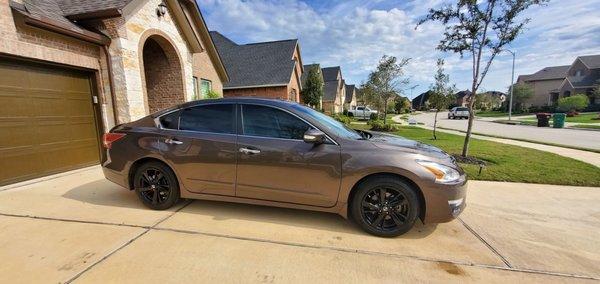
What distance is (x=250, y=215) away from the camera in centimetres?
388

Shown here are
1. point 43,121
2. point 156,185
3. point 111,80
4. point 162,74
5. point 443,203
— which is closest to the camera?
point 443,203

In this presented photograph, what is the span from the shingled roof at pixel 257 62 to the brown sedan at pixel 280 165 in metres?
19.1

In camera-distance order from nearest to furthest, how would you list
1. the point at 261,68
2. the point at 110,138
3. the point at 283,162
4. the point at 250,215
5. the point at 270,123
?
1. the point at 283,162
2. the point at 270,123
3. the point at 250,215
4. the point at 110,138
5. the point at 261,68

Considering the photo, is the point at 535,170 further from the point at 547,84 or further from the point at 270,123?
the point at 547,84

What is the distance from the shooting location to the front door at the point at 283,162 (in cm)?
341

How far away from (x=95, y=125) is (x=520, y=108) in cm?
5784

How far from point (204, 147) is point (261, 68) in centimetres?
2142

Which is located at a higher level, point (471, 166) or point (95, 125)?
point (95, 125)

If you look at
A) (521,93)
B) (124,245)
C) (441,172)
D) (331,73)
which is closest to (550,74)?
(521,93)

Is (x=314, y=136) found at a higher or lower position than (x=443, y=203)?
higher

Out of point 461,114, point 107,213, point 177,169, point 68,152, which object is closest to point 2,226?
point 107,213

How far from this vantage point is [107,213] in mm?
3918

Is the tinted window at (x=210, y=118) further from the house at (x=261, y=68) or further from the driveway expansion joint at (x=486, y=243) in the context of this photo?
the house at (x=261, y=68)

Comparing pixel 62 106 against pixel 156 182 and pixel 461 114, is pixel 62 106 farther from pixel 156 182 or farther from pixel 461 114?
pixel 461 114
